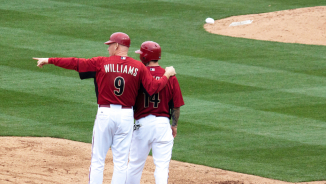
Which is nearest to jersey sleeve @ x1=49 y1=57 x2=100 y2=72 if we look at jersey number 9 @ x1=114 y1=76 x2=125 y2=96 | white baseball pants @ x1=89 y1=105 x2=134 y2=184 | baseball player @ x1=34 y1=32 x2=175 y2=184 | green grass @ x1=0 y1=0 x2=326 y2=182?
baseball player @ x1=34 y1=32 x2=175 y2=184

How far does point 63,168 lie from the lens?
735 centimetres

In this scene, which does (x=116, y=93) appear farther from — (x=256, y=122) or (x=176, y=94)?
(x=256, y=122)

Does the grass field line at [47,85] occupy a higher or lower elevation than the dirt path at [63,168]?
lower

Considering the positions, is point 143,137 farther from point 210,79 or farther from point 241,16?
point 241,16

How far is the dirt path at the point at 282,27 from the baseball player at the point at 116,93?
12.6 meters

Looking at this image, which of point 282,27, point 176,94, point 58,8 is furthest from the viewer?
point 58,8

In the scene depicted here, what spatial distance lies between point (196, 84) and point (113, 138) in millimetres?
6669

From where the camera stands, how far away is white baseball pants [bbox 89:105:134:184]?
574cm

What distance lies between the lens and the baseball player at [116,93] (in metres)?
5.75

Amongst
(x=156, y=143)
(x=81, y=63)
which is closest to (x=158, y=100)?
(x=156, y=143)

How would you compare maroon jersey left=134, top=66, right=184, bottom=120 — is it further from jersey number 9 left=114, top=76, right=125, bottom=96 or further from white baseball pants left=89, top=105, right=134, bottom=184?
jersey number 9 left=114, top=76, right=125, bottom=96

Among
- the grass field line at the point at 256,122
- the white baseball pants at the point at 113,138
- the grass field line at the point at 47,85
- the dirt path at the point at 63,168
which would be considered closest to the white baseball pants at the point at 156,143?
the white baseball pants at the point at 113,138

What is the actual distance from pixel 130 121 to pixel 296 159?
3.43m

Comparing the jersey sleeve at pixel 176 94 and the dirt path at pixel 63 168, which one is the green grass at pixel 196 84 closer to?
the dirt path at pixel 63 168
